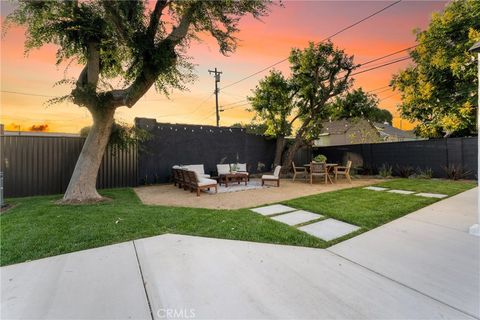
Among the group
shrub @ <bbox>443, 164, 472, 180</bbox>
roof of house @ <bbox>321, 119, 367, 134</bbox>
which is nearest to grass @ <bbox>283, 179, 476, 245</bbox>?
shrub @ <bbox>443, 164, 472, 180</bbox>

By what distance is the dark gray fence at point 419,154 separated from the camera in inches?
361

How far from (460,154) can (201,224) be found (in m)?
11.4

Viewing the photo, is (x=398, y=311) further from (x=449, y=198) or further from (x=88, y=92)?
(x=88, y=92)

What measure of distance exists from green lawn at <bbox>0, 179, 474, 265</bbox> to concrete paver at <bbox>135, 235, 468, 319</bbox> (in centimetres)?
56

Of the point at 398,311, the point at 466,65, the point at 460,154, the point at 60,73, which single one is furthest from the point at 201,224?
the point at 466,65

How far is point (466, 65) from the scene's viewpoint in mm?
9016

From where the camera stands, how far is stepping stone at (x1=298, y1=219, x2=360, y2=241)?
3.47 metres

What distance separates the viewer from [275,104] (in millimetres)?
11891

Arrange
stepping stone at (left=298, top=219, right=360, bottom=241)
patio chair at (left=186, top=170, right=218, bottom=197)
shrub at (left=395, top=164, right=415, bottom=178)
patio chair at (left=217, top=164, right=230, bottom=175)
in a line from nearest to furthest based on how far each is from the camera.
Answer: stepping stone at (left=298, top=219, right=360, bottom=241), patio chair at (left=186, top=170, right=218, bottom=197), patio chair at (left=217, top=164, right=230, bottom=175), shrub at (left=395, top=164, right=415, bottom=178)

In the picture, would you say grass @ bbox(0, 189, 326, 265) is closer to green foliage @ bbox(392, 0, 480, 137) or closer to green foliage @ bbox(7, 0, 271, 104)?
green foliage @ bbox(7, 0, 271, 104)

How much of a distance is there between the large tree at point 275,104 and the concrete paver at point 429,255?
862 cm

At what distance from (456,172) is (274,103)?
8307mm

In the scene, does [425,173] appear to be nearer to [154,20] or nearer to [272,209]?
[272,209]

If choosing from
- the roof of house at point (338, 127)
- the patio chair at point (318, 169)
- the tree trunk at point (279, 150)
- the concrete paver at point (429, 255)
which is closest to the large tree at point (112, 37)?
the concrete paver at point (429, 255)
